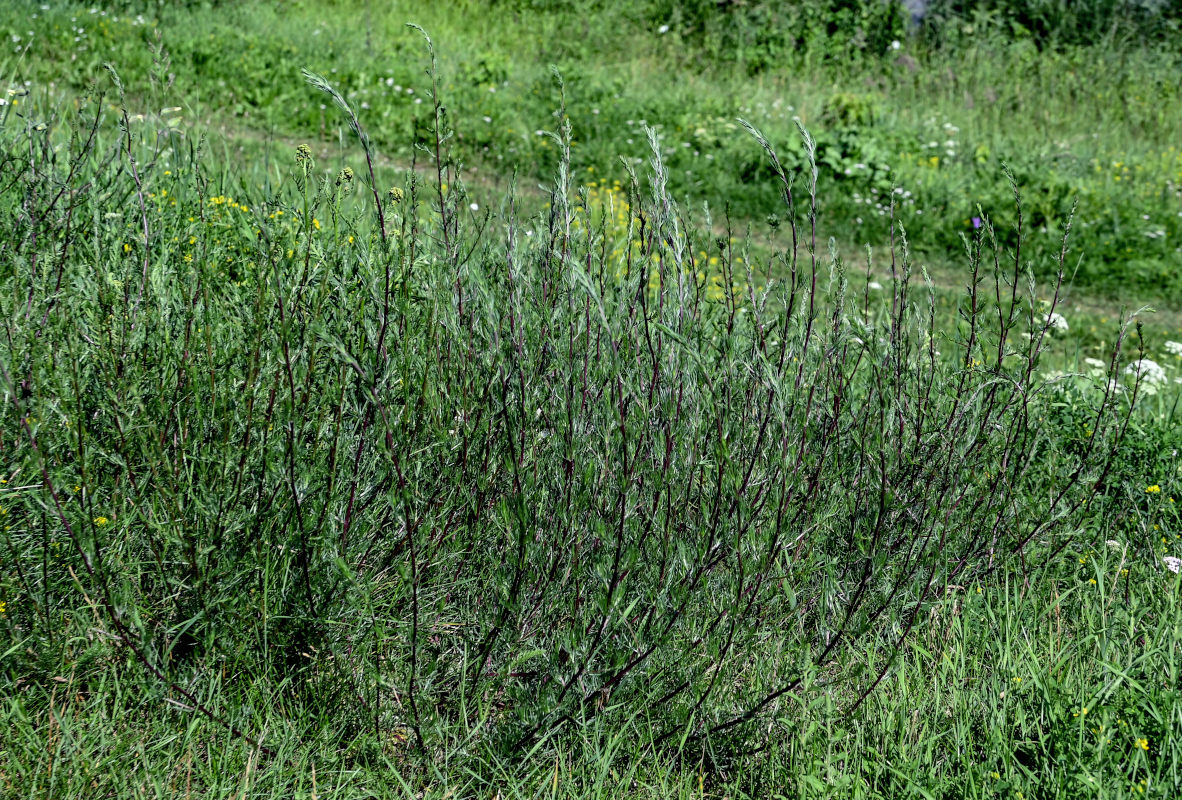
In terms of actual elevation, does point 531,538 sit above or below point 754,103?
above

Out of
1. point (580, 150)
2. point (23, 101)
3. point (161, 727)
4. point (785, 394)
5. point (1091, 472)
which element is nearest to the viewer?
point (161, 727)

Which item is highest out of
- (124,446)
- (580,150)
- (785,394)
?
(124,446)

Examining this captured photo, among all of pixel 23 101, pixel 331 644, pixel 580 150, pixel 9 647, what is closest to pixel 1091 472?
pixel 331 644

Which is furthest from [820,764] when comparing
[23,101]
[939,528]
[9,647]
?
[23,101]

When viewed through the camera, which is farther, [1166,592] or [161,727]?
[1166,592]

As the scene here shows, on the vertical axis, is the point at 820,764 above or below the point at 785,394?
below

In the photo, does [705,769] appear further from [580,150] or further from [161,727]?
[580,150]

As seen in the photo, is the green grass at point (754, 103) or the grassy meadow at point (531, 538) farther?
the green grass at point (754, 103)

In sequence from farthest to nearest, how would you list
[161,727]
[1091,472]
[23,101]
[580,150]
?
[580,150], [23,101], [1091,472], [161,727]

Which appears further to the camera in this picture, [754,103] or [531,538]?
[754,103]

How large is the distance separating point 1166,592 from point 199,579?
264 centimetres

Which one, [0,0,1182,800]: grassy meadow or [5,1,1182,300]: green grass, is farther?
[5,1,1182,300]: green grass

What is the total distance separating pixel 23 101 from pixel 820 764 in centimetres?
478

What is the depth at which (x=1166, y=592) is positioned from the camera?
2900mm
